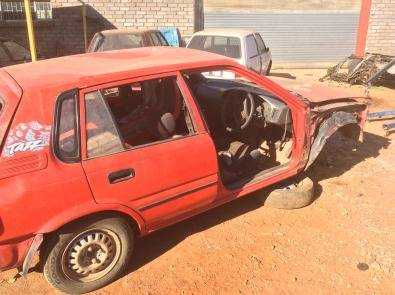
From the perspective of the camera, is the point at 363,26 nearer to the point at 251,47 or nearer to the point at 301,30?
the point at 301,30

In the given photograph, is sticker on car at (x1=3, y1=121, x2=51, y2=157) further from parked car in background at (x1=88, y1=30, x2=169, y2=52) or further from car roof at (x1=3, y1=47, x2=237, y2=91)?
parked car in background at (x1=88, y1=30, x2=169, y2=52)

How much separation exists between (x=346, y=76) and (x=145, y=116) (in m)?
10.2

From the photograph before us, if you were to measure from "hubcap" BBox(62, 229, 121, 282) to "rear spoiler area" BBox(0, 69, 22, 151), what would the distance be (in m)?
1.10

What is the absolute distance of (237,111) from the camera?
5.08m

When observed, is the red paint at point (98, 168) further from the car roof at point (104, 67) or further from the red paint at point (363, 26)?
the red paint at point (363, 26)

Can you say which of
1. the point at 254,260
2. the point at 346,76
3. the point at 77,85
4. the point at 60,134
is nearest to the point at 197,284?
the point at 254,260

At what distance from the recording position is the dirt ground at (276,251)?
154 inches

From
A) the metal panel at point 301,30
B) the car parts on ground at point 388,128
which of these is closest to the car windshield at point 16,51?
the metal panel at point 301,30

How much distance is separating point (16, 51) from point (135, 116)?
773cm

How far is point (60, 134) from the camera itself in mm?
3295

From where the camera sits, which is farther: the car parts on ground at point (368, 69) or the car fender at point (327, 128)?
the car parts on ground at point (368, 69)

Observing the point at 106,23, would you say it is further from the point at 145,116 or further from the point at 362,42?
the point at 145,116

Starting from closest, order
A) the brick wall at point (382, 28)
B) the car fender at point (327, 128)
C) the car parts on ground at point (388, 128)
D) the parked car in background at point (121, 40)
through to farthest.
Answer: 1. the car fender at point (327, 128)
2. the car parts on ground at point (388, 128)
3. the parked car in background at point (121, 40)
4. the brick wall at point (382, 28)

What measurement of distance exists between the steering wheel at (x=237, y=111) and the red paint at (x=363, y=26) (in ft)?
41.8
